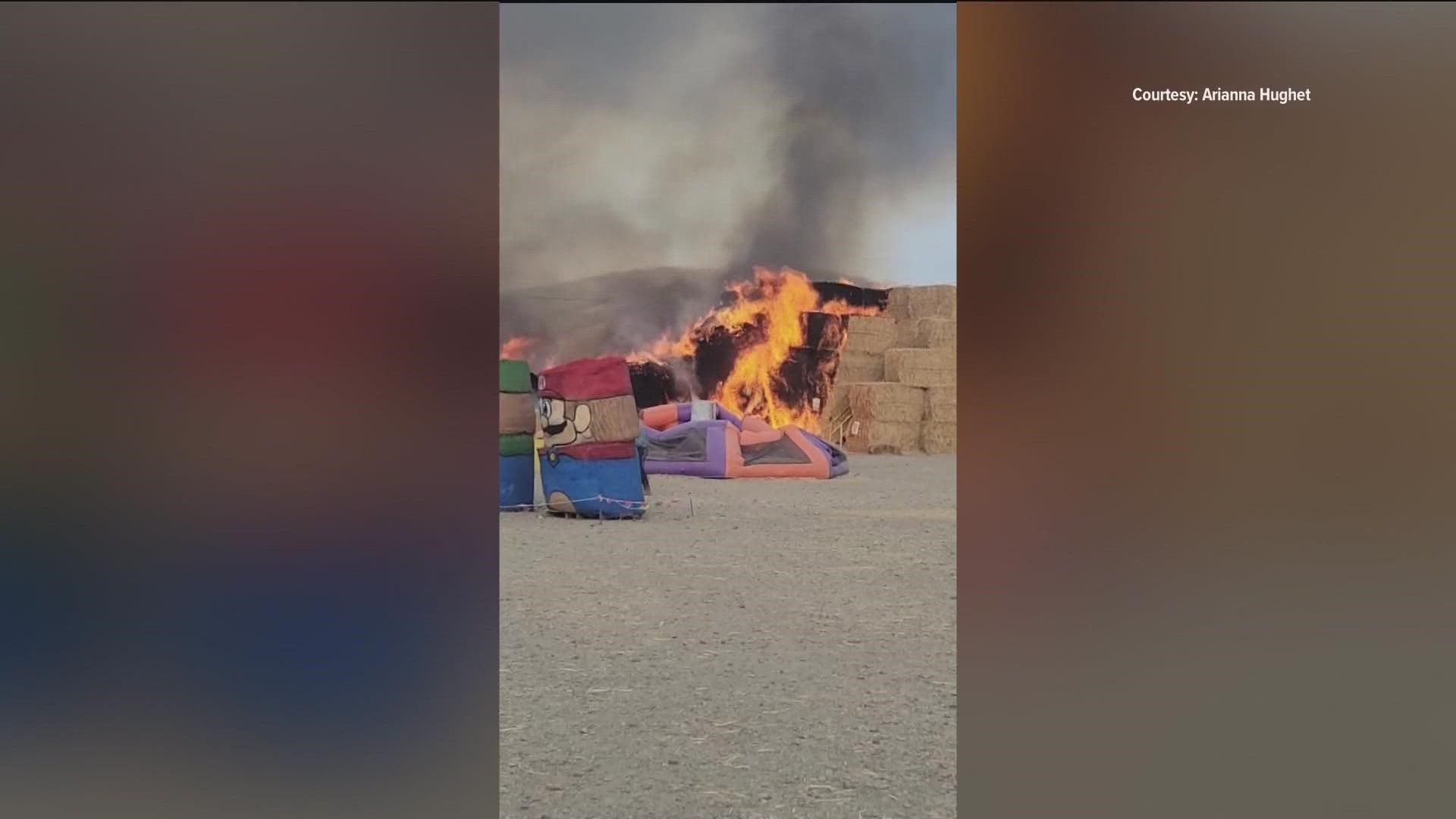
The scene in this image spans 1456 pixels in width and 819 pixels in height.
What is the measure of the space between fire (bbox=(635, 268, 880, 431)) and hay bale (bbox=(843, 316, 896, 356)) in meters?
0.76

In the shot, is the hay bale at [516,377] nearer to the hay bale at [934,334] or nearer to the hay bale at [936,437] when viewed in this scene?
the hay bale at [936,437]

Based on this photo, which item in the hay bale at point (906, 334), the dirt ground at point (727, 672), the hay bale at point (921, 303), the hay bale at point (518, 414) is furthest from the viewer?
the hay bale at point (921, 303)

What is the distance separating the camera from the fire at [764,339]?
741 inches

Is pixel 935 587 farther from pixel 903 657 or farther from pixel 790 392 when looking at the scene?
pixel 790 392

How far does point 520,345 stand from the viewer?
1756 centimetres

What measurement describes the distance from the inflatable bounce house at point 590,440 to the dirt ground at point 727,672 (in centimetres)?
51

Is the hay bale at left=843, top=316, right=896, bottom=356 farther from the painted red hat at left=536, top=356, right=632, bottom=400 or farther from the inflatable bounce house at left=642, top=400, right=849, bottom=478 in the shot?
the painted red hat at left=536, top=356, right=632, bottom=400

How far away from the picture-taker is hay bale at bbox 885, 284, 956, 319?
18.1 metres

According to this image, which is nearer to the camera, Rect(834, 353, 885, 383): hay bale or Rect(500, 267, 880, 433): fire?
Rect(834, 353, 885, 383): hay bale

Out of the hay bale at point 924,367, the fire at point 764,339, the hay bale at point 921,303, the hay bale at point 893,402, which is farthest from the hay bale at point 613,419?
the hay bale at point 921,303

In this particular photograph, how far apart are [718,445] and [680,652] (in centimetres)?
774

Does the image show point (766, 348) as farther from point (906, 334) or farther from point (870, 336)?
point (906, 334)

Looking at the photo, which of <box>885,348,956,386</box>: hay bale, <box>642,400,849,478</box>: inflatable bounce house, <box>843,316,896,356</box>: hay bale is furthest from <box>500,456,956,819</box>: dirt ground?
<box>843,316,896,356</box>: hay bale

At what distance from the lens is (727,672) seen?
354 cm
